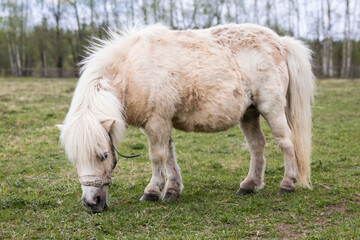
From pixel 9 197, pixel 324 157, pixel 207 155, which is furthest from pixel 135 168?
pixel 324 157

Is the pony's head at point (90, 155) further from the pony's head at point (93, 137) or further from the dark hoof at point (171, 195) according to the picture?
the dark hoof at point (171, 195)

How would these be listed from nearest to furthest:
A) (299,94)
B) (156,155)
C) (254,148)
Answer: (156,155), (299,94), (254,148)

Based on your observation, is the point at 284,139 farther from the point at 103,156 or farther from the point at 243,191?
the point at 103,156

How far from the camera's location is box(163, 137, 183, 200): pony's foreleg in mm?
5125

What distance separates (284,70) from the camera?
5.36 m

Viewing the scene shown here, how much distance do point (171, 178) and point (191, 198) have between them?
41cm

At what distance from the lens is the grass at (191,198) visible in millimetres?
3887

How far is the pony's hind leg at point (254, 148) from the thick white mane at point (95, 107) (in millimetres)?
1992

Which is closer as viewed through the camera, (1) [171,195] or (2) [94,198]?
(2) [94,198]

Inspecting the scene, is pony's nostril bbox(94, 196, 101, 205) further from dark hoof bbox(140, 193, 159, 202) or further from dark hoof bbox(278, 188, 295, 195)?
dark hoof bbox(278, 188, 295, 195)

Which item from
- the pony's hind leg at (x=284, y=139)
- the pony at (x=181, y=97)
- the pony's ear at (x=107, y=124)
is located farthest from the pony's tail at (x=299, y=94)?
the pony's ear at (x=107, y=124)

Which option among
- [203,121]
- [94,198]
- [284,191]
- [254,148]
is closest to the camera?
[94,198]

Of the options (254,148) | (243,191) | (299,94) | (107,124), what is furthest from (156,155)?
(299,94)

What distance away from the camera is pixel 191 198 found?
5117 mm
